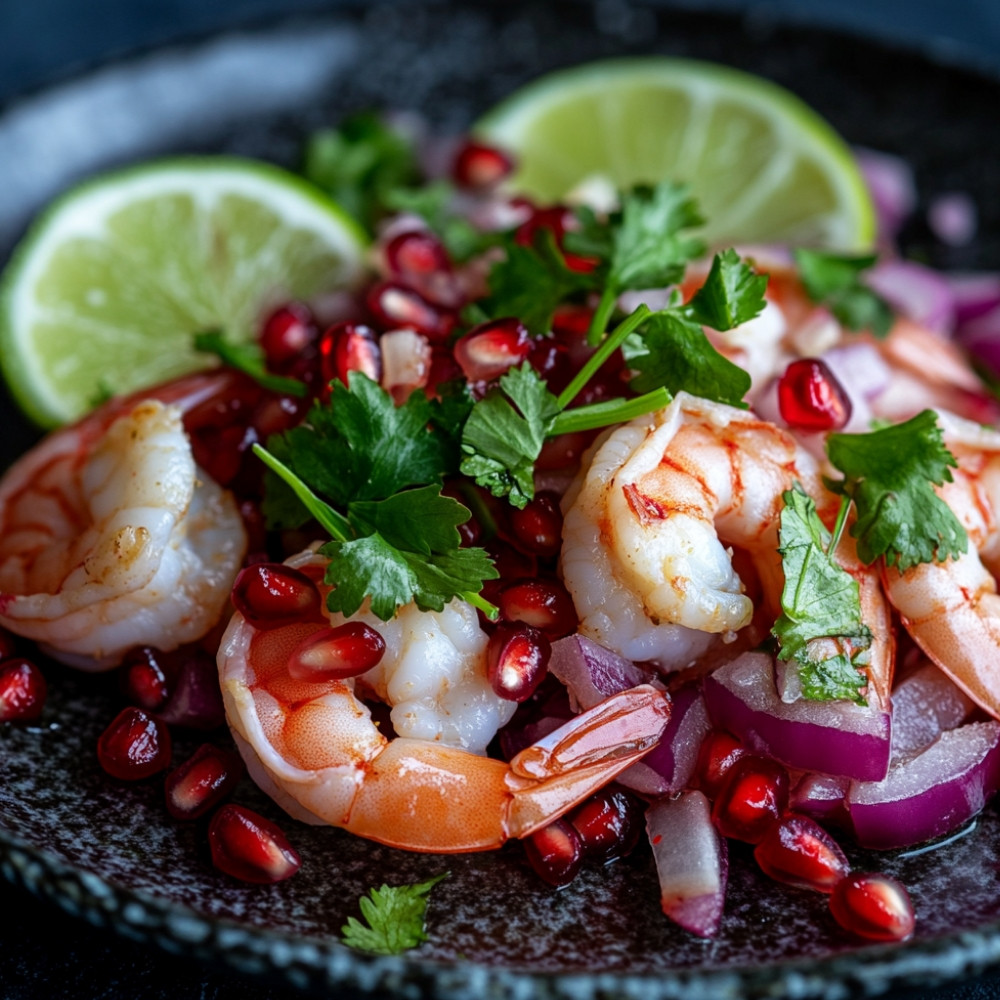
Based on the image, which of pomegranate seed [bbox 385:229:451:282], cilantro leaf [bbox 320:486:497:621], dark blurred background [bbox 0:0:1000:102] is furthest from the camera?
dark blurred background [bbox 0:0:1000:102]

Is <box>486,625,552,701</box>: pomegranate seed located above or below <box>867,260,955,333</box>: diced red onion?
above

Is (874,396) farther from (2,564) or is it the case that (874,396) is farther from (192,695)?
(2,564)

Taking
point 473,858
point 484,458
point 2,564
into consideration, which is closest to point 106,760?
point 2,564

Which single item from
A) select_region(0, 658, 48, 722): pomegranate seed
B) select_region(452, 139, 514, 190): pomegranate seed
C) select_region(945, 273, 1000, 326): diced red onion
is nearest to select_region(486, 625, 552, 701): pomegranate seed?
select_region(0, 658, 48, 722): pomegranate seed

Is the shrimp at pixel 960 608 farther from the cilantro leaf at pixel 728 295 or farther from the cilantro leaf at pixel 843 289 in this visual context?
the cilantro leaf at pixel 843 289

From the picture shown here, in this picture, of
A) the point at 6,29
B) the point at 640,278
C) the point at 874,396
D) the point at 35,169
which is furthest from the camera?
the point at 6,29

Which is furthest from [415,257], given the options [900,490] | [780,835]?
[780,835]

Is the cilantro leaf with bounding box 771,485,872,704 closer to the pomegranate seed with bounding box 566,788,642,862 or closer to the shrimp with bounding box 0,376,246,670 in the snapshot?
the pomegranate seed with bounding box 566,788,642,862

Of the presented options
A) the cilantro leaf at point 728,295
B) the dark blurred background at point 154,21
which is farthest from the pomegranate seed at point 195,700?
the dark blurred background at point 154,21
